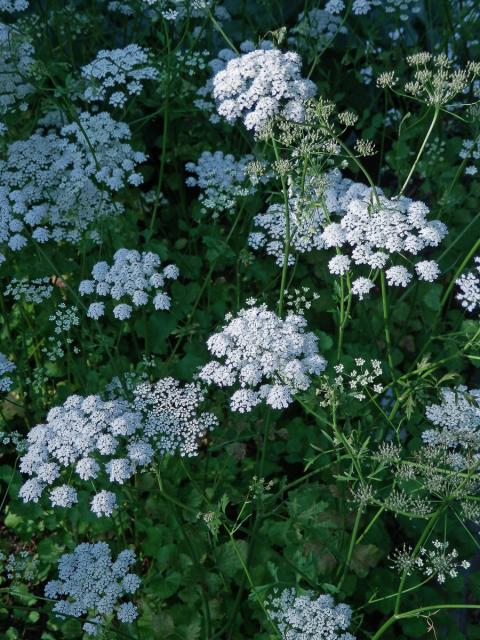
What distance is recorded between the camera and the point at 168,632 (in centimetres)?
427

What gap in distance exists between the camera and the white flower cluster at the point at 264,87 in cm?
436

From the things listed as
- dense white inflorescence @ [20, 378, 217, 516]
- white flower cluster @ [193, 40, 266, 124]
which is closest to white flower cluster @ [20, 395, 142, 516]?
dense white inflorescence @ [20, 378, 217, 516]

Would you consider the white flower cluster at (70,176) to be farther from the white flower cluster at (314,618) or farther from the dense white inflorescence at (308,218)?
the white flower cluster at (314,618)

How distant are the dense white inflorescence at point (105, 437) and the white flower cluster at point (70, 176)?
1.65 m

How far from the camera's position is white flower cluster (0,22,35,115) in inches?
219

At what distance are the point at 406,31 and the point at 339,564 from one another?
234 inches

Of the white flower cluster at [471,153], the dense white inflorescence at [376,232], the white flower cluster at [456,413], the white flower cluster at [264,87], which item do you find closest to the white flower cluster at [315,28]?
the white flower cluster at [471,153]

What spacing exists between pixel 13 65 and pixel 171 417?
3369 millimetres

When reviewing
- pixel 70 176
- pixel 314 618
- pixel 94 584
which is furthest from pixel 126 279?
pixel 314 618

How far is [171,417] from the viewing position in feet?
13.2

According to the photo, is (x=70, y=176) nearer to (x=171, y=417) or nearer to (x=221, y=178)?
(x=221, y=178)

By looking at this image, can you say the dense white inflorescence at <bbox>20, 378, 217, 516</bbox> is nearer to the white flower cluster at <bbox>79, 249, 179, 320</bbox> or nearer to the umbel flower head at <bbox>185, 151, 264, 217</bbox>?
the white flower cluster at <bbox>79, 249, 179, 320</bbox>

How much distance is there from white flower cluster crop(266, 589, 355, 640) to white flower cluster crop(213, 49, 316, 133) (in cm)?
254

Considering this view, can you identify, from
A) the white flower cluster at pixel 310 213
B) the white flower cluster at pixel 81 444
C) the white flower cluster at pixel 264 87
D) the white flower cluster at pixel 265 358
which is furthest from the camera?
the white flower cluster at pixel 310 213
